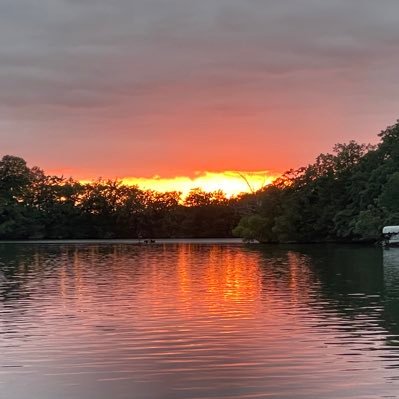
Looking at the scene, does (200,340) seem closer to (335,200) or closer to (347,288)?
(347,288)

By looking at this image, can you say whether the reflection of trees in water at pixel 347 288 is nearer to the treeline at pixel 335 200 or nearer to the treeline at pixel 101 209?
the treeline at pixel 335 200

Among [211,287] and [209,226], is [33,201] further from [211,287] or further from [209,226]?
[211,287]

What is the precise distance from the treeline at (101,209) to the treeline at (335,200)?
26.2m

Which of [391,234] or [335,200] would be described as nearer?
[391,234]

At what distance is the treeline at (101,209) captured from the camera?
140 metres

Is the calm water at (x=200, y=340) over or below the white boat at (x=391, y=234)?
below

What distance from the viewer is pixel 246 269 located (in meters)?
46.6

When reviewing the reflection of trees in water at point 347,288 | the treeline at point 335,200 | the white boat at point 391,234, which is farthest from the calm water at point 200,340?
the treeline at point 335,200

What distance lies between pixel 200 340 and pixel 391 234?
63676 mm

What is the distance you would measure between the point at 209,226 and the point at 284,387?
14058 cm

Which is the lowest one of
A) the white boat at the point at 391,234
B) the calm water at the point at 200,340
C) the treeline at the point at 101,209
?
the calm water at the point at 200,340

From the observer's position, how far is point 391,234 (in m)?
78.1

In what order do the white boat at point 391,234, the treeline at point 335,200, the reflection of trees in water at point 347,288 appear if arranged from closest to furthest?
the reflection of trees in water at point 347,288
the white boat at point 391,234
the treeline at point 335,200

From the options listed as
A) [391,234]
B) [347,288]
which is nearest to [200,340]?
[347,288]
